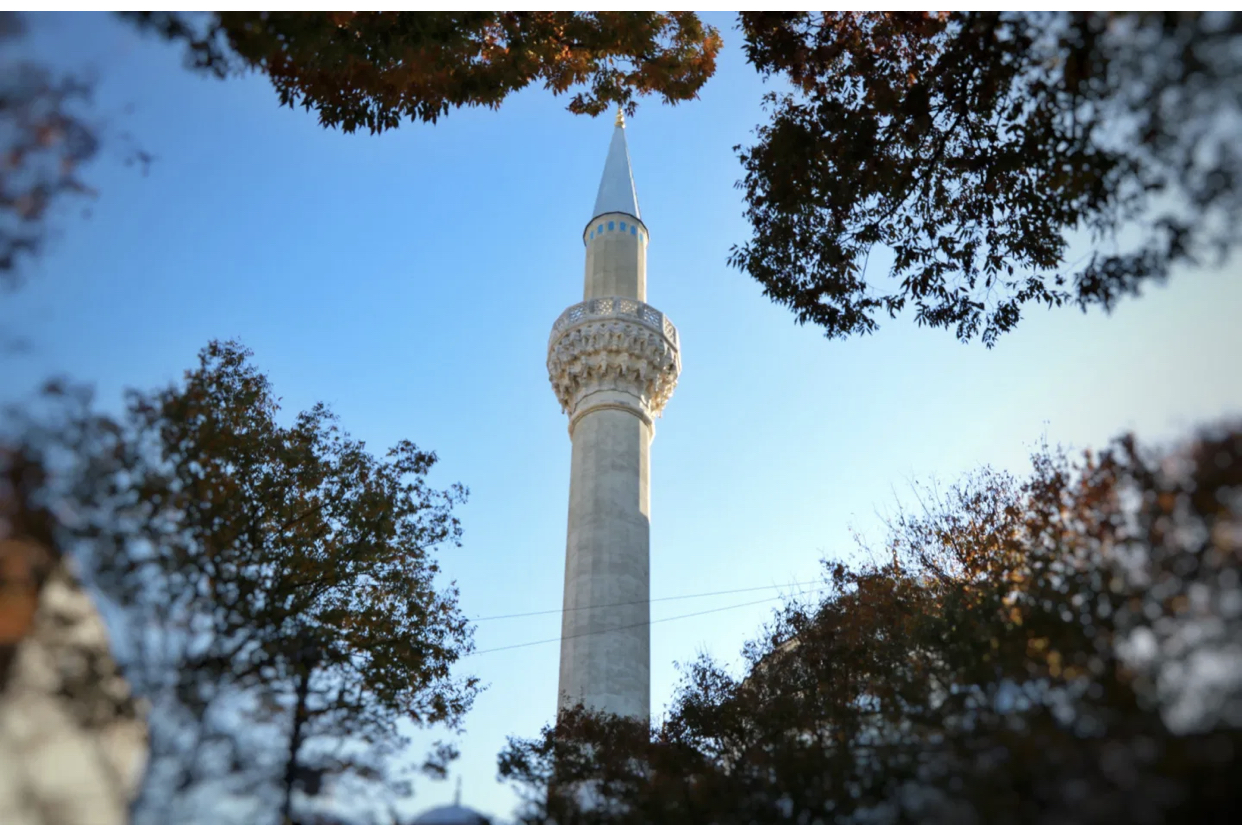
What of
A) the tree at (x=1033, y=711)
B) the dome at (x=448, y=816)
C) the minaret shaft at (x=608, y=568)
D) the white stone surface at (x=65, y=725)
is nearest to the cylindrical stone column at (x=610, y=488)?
the minaret shaft at (x=608, y=568)

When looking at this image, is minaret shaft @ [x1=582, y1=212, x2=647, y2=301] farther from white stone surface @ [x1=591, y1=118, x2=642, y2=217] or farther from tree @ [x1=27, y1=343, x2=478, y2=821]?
tree @ [x1=27, y1=343, x2=478, y2=821]

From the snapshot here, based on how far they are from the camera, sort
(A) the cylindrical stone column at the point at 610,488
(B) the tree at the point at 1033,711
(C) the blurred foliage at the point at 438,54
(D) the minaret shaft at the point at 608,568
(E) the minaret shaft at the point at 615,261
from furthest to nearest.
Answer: (E) the minaret shaft at the point at 615,261, (A) the cylindrical stone column at the point at 610,488, (D) the minaret shaft at the point at 608,568, (C) the blurred foliage at the point at 438,54, (B) the tree at the point at 1033,711

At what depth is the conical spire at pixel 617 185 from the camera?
29.2m

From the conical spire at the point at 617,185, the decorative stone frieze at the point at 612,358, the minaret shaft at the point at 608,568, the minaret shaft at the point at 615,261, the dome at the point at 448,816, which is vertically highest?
the conical spire at the point at 617,185

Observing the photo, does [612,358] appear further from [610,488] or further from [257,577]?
[257,577]

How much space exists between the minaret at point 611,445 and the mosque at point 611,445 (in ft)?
0.08

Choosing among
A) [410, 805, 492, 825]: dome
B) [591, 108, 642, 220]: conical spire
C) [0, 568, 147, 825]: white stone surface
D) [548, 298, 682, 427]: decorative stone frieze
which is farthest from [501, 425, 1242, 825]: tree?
[591, 108, 642, 220]: conical spire

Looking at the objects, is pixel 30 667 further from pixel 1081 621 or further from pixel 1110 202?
pixel 1110 202

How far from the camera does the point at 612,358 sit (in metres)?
25.7

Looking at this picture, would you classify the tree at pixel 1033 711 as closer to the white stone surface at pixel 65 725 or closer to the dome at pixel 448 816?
the dome at pixel 448 816

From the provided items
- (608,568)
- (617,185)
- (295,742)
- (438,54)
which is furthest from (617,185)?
(295,742)

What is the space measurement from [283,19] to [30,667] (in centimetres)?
597

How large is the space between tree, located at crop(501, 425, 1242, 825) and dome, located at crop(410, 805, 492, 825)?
129 cm

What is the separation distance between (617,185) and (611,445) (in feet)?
30.2
